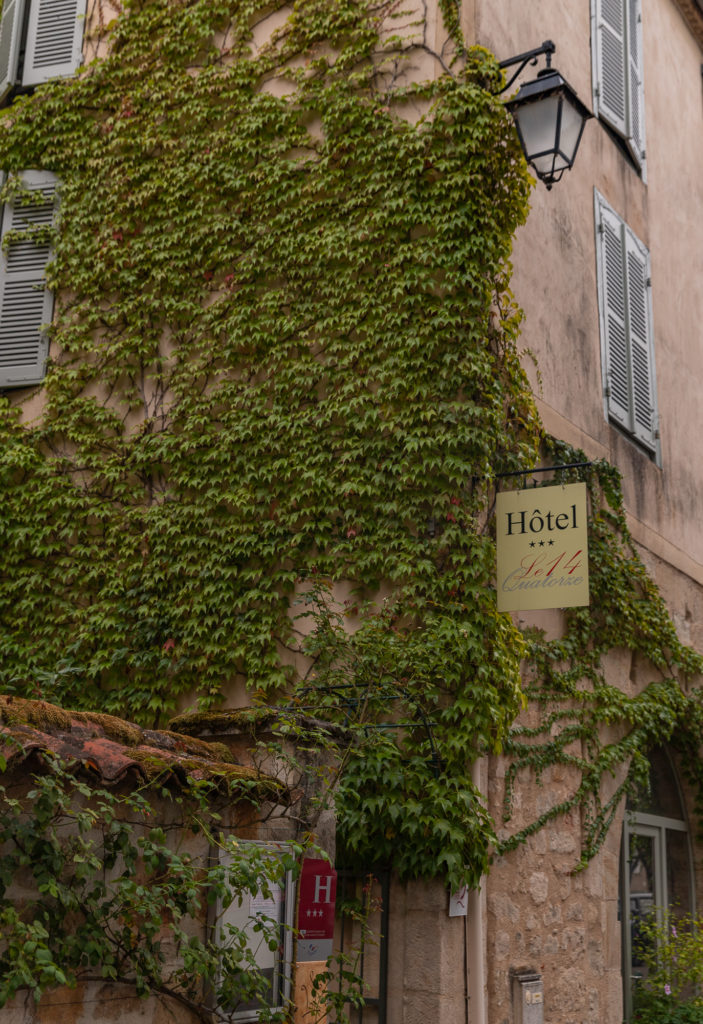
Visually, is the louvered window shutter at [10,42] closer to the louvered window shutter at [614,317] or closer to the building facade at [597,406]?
the building facade at [597,406]

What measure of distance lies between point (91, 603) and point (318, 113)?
11.8 feet

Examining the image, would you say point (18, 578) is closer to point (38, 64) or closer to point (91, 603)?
point (91, 603)

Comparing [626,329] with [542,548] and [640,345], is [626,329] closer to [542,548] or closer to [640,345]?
[640,345]

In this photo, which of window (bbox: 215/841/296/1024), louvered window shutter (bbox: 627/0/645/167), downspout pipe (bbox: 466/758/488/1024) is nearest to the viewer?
window (bbox: 215/841/296/1024)

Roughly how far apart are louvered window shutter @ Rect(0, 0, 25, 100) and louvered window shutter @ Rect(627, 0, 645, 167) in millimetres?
5181

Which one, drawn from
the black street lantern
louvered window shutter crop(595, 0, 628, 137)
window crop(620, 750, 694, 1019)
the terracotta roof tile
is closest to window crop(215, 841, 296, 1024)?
the terracotta roof tile

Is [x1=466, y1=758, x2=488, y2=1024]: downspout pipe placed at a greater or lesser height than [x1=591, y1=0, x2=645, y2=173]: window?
lesser

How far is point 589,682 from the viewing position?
763cm

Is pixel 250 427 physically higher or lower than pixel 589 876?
higher

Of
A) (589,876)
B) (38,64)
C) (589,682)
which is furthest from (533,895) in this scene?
(38,64)

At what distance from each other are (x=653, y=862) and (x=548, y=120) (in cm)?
569

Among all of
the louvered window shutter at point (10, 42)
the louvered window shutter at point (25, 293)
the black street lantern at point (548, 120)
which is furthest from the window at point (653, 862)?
the louvered window shutter at point (10, 42)

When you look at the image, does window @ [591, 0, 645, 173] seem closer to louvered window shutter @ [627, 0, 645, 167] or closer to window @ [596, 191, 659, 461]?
louvered window shutter @ [627, 0, 645, 167]

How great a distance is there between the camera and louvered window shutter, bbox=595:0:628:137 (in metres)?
9.28
